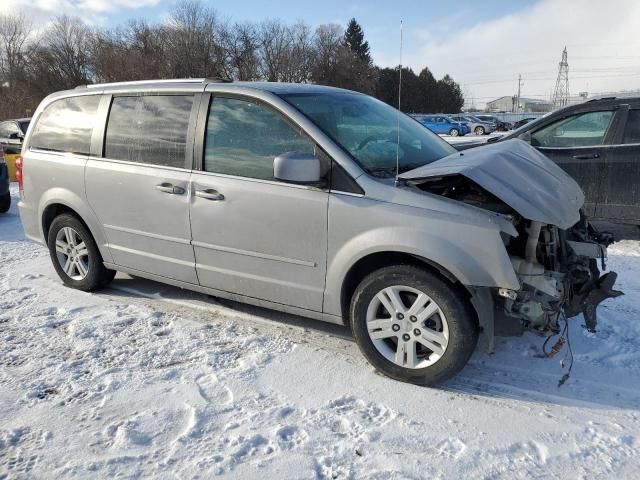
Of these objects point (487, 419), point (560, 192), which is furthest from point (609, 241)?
point (487, 419)

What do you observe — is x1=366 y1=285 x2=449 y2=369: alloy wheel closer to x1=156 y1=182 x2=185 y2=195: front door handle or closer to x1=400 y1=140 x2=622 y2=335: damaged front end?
x1=400 y1=140 x2=622 y2=335: damaged front end

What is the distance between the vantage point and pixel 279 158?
3.30m

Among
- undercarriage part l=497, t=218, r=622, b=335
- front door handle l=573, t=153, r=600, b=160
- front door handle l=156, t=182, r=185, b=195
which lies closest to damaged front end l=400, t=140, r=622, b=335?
undercarriage part l=497, t=218, r=622, b=335

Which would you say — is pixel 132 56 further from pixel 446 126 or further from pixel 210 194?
pixel 210 194

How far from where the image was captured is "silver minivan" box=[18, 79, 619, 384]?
3.09 meters

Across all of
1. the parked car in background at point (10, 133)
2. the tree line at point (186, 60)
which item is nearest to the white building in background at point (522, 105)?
the tree line at point (186, 60)

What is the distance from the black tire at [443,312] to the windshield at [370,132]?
676mm

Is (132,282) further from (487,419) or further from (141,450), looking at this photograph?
(487,419)

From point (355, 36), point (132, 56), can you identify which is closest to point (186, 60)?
point (132, 56)

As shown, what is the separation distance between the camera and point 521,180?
3309 mm

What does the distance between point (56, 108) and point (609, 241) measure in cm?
484

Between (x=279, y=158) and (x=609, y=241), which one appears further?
(x=609, y=241)

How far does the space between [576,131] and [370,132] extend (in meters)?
3.63

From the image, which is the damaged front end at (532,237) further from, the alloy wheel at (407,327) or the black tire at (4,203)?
the black tire at (4,203)
